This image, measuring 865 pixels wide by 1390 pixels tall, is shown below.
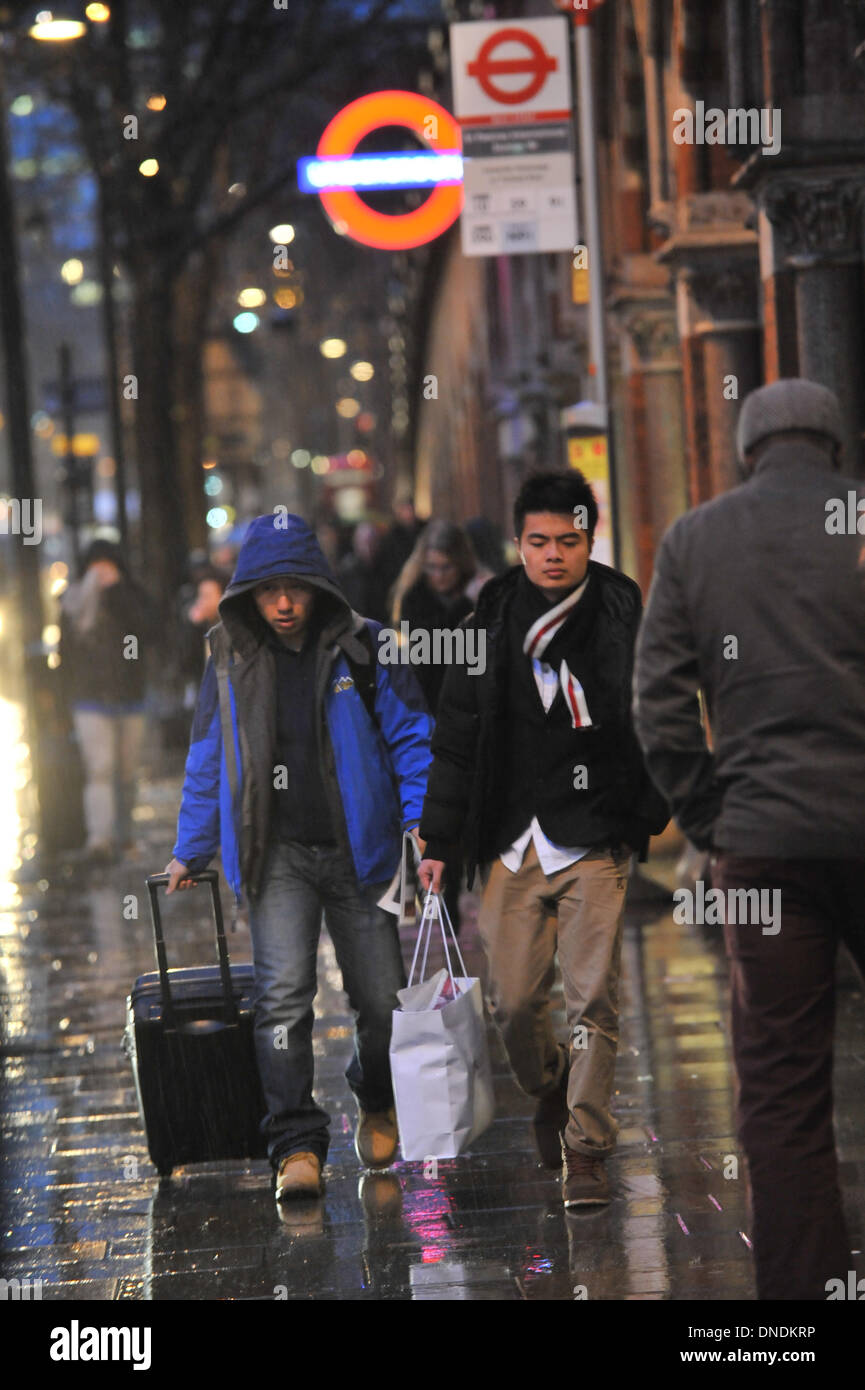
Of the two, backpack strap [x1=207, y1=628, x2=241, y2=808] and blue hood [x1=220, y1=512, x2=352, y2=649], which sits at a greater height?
blue hood [x1=220, y1=512, x2=352, y2=649]

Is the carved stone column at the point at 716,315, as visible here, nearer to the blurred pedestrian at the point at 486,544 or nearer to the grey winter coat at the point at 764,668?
the blurred pedestrian at the point at 486,544

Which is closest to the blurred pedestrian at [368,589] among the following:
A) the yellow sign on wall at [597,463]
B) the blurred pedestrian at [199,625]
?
the blurred pedestrian at [199,625]

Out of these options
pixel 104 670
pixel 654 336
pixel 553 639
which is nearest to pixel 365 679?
pixel 553 639

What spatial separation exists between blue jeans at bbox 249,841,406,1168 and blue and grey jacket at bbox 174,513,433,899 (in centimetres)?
10

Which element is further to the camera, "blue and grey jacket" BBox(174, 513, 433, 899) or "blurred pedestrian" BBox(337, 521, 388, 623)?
"blurred pedestrian" BBox(337, 521, 388, 623)

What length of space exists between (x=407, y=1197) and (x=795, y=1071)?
85.4 inches

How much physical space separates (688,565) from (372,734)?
2.08 metres

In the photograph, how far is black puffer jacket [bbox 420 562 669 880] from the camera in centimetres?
627

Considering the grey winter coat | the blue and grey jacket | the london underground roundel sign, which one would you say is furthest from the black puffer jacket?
the london underground roundel sign

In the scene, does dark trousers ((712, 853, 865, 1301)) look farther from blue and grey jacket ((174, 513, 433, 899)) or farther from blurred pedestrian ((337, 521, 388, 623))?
blurred pedestrian ((337, 521, 388, 623))

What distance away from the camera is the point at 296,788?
6609 millimetres

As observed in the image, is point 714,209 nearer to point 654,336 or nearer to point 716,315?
point 716,315
